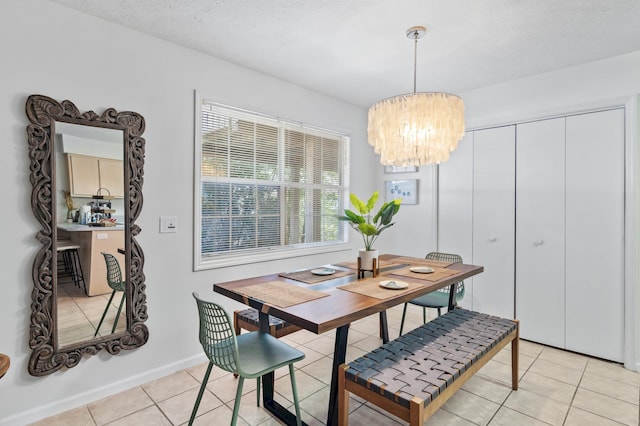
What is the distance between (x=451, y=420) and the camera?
1.96 meters

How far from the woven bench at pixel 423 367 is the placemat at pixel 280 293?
0.39m

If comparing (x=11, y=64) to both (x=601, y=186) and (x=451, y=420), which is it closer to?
(x=451, y=420)

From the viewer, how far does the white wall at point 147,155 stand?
1864 millimetres

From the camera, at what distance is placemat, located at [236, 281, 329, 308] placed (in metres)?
1.71

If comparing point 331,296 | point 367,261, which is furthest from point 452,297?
point 331,296

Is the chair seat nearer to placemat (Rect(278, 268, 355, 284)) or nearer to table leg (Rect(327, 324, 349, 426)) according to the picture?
table leg (Rect(327, 324, 349, 426))

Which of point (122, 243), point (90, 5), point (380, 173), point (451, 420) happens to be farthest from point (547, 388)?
point (90, 5)

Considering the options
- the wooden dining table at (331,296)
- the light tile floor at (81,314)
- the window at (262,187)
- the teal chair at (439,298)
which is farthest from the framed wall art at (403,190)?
the light tile floor at (81,314)

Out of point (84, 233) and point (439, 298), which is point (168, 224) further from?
point (439, 298)

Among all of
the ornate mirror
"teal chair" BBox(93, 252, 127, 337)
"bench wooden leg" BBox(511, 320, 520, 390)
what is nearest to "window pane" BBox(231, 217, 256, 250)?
the ornate mirror

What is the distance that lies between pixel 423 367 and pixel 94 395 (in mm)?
2038

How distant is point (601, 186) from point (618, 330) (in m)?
1.16

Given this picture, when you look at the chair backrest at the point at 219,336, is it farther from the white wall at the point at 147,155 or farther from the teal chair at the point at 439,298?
the teal chair at the point at 439,298

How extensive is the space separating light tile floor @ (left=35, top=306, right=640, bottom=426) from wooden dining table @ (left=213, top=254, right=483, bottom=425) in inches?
11.7
